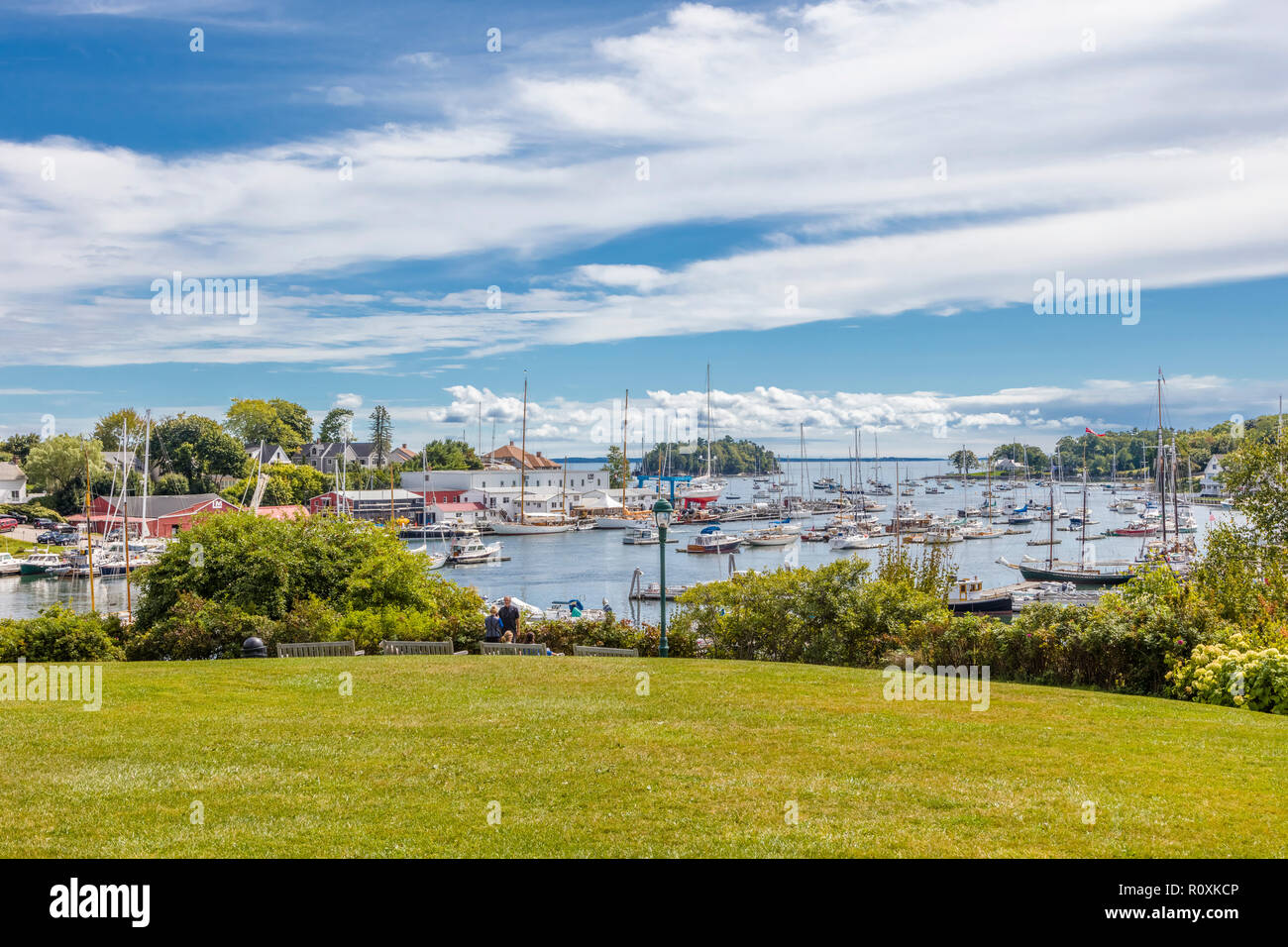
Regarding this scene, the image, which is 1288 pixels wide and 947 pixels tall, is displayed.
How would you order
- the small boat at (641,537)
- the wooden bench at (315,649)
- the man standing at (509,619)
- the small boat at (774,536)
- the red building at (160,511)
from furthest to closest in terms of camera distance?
the small boat at (641,537)
the small boat at (774,536)
the red building at (160,511)
the man standing at (509,619)
the wooden bench at (315,649)

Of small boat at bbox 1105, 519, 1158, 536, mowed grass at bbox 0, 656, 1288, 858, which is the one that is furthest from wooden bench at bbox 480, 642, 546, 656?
small boat at bbox 1105, 519, 1158, 536

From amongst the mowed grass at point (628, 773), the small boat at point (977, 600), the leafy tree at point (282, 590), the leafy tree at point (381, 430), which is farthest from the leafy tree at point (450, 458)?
the mowed grass at point (628, 773)

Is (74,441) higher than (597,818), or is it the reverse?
(74,441)

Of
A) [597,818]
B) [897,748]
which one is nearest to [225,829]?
[597,818]

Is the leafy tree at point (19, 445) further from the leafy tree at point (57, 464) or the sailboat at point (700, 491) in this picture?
the sailboat at point (700, 491)

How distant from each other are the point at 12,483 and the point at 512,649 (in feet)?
390

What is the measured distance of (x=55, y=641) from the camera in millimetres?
21500

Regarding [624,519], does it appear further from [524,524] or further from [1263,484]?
[1263,484]

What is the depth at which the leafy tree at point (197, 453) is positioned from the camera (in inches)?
4855

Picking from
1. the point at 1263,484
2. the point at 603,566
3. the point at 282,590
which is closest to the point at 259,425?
the point at 603,566

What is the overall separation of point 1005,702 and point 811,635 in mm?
6896

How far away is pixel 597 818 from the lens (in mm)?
8695

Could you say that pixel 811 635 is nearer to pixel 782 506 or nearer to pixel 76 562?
pixel 76 562

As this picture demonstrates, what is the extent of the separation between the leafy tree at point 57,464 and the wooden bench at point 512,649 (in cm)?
10788
